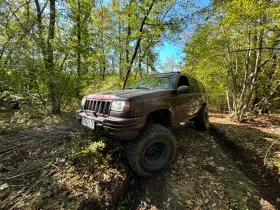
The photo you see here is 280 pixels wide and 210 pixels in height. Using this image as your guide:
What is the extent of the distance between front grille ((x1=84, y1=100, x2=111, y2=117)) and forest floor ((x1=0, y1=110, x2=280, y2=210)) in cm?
52

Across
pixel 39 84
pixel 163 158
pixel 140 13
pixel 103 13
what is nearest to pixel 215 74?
pixel 140 13

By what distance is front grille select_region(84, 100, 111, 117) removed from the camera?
2.50m

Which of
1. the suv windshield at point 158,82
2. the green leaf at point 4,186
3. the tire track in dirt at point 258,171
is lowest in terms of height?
the tire track in dirt at point 258,171

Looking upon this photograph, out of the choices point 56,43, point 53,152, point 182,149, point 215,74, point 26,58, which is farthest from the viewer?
point 215,74

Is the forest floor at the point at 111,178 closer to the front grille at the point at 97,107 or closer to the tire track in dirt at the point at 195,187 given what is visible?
the tire track in dirt at the point at 195,187

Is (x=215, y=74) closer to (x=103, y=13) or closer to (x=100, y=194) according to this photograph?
(x=100, y=194)

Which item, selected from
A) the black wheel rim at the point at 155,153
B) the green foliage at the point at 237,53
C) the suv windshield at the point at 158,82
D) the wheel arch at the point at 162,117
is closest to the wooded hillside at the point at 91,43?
the green foliage at the point at 237,53

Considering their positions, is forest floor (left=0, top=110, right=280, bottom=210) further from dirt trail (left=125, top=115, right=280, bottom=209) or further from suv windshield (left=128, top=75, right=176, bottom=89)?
suv windshield (left=128, top=75, right=176, bottom=89)

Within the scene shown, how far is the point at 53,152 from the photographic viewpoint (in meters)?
2.73

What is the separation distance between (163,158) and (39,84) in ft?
14.2

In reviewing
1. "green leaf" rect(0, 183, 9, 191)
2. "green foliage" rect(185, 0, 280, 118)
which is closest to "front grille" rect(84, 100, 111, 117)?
"green leaf" rect(0, 183, 9, 191)

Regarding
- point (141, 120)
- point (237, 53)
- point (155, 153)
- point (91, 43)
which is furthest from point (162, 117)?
point (237, 53)

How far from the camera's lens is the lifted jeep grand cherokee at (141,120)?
90.5 inches

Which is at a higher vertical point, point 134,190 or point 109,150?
point 109,150
